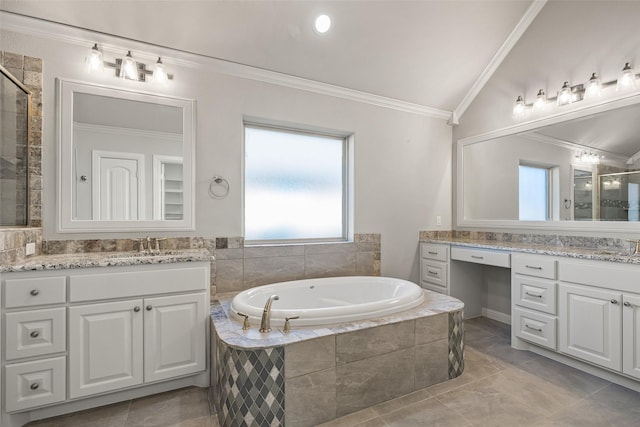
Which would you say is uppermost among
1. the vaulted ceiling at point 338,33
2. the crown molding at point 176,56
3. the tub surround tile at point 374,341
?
the vaulted ceiling at point 338,33

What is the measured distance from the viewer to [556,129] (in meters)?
2.76

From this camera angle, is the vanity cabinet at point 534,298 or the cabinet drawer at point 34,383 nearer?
the cabinet drawer at point 34,383

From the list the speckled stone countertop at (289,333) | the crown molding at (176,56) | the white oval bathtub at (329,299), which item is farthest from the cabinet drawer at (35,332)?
the crown molding at (176,56)

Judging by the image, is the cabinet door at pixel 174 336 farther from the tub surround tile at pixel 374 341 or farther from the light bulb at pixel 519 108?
the light bulb at pixel 519 108

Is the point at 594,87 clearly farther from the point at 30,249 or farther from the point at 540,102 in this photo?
the point at 30,249

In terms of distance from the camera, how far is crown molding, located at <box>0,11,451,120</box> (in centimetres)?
200

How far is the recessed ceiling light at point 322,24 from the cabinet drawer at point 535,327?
2880mm

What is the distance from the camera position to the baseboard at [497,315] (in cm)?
327

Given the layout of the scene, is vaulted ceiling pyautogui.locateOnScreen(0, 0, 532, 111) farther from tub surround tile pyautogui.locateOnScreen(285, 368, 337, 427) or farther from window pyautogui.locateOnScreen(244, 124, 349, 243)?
tub surround tile pyautogui.locateOnScreen(285, 368, 337, 427)

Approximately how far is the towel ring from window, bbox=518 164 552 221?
2.87m

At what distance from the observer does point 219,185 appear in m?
2.55

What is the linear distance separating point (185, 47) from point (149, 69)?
1.07ft

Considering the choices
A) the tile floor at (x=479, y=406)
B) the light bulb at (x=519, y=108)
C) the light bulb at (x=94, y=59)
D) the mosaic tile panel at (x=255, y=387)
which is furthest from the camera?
the light bulb at (x=519, y=108)

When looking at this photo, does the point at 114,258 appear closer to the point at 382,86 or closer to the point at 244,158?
the point at 244,158
